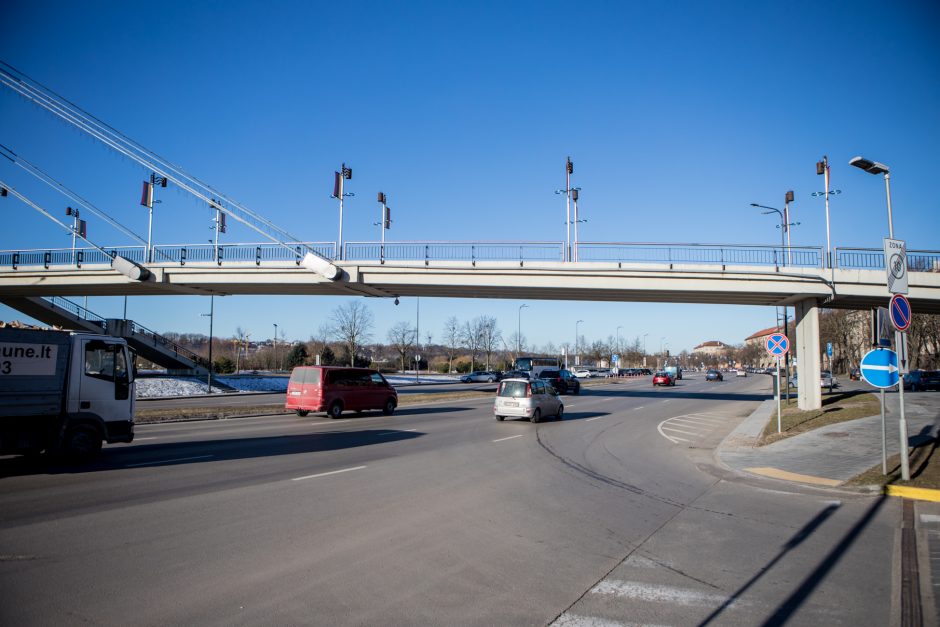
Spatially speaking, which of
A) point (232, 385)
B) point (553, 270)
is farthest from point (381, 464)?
point (232, 385)

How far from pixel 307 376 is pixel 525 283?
12933mm

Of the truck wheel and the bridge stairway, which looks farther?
the bridge stairway

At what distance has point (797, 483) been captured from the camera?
429 inches

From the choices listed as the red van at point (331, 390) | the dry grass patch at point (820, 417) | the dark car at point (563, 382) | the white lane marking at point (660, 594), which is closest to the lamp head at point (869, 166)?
the dry grass patch at point (820, 417)

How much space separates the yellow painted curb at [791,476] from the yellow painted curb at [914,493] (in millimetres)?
785

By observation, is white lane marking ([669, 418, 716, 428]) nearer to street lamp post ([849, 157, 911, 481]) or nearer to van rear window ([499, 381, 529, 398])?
van rear window ([499, 381, 529, 398])

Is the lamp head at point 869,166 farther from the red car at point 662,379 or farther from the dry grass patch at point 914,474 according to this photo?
the red car at point 662,379

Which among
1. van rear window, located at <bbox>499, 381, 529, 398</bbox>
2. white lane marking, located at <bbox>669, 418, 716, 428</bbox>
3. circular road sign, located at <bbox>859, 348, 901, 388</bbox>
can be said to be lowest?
white lane marking, located at <bbox>669, 418, 716, 428</bbox>

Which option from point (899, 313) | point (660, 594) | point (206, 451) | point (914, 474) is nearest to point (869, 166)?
point (899, 313)

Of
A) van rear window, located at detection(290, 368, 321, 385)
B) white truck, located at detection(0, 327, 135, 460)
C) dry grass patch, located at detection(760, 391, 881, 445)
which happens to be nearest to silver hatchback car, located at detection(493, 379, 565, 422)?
van rear window, located at detection(290, 368, 321, 385)

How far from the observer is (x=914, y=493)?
9750 mm

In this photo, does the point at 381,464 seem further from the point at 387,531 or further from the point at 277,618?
the point at 277,618

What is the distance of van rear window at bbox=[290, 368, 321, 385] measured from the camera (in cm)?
2277

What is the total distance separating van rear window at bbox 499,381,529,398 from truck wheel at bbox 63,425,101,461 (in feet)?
44.7
